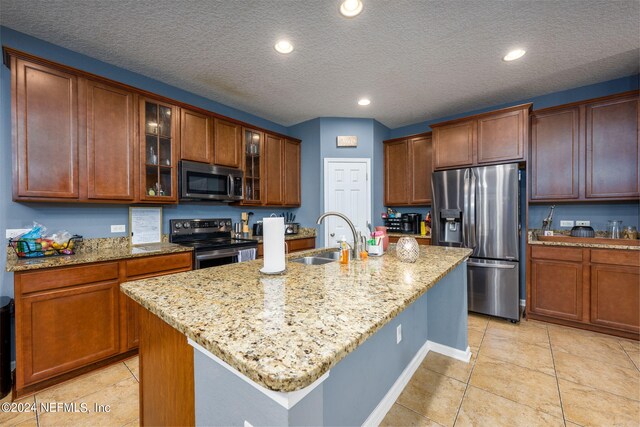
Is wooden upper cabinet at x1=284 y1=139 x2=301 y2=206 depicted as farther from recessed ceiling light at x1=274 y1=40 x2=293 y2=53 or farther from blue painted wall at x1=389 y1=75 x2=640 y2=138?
blue painted wall at x1=389 y1=75 x2=640 y2=138

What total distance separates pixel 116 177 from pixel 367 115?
10.5 feet

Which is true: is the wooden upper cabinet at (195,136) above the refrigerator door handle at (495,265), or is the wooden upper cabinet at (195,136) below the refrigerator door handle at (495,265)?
above

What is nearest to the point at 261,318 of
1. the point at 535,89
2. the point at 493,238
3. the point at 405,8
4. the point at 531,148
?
the point at 405,8

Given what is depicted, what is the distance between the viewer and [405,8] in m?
1.84

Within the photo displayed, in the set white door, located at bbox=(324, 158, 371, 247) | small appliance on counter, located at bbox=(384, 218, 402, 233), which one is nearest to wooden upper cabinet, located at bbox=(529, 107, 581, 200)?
small appliance on counter, located at bbox=(384, 218, 402, 233)

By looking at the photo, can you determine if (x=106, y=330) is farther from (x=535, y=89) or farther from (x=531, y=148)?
(x=535, y=89)

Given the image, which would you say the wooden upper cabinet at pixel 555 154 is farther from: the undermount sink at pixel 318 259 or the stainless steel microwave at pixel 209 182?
the stainless steel microwave at pixel 209 182

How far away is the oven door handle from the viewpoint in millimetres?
2588

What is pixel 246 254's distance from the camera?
2.97 m

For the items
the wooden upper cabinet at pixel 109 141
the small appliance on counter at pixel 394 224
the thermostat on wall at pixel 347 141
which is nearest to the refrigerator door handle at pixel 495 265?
the small appliance on counter at pixel 394 224

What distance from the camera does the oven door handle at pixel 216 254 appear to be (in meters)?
2.59

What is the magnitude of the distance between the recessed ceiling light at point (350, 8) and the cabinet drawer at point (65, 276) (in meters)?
2.59

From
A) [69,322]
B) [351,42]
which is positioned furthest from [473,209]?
[69,322]

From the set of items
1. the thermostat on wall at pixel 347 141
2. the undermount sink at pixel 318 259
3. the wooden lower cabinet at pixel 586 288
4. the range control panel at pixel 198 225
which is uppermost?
the thermostat on wall at pixel 347 141
